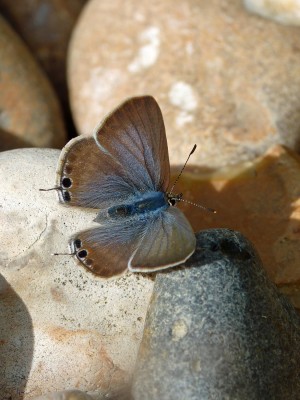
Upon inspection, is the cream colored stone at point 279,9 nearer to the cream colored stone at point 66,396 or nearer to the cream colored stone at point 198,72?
the cream colored stone at point 198,72

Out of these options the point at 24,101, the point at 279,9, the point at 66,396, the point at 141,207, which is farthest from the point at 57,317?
the point at 279,9

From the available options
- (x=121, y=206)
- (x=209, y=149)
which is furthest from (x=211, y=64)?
(x=121, y=206)

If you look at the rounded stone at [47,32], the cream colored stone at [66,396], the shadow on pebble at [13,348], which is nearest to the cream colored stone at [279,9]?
the rounded stone at [47,32]

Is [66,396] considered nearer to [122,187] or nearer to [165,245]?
[165,245]

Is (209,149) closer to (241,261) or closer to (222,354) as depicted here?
(241,261)

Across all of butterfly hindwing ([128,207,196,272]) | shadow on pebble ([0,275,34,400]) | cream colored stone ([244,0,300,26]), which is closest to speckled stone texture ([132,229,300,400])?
butterfly hindwing ([128,207,196,272])
